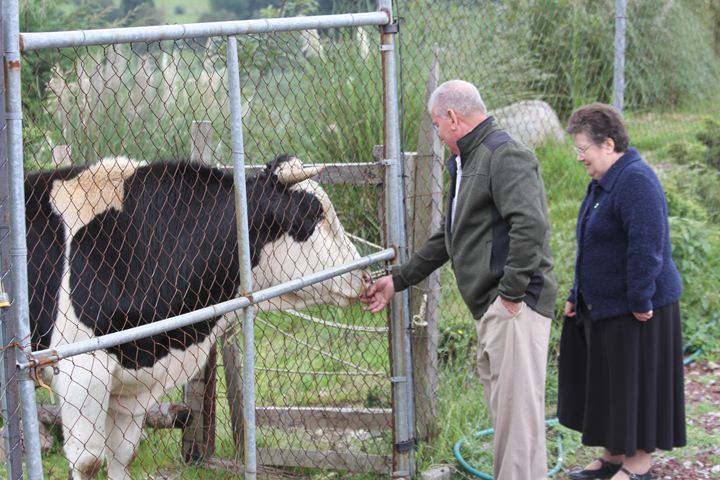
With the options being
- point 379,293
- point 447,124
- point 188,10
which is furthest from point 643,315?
point 188,10

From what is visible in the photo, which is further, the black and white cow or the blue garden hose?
the blue garden hose

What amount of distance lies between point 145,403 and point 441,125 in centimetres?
191

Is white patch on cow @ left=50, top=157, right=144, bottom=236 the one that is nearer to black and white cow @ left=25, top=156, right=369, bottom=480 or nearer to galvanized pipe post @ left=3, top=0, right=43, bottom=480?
black and white cow @ left=25, top=156, right=369, bottom=480

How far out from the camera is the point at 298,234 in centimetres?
434

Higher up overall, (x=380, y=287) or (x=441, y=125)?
(x=441, y=125)

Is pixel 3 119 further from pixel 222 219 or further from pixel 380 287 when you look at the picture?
pixel 380 287

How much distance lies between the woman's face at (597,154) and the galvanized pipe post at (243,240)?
200cm

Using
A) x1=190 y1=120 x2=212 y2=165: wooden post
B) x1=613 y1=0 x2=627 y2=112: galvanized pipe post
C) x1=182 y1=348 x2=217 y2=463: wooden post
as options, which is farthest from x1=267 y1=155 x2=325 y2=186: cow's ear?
x1=613 y1=0 x2=627 y2=112: galvanized pipe post

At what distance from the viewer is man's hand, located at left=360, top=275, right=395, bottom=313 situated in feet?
14.8

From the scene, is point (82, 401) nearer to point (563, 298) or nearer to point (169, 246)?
point (169, 246)

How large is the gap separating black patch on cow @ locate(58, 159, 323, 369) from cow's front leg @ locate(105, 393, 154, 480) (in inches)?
12.3

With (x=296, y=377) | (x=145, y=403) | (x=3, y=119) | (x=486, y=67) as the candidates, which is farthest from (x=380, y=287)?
(x=486, y=67)

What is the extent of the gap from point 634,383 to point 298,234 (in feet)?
6.32

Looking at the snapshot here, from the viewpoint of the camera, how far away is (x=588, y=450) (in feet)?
18.0
